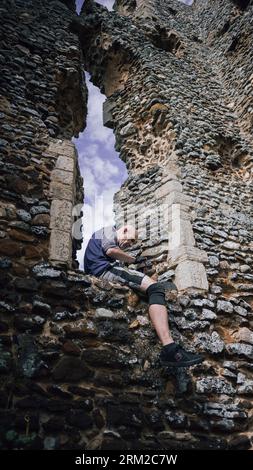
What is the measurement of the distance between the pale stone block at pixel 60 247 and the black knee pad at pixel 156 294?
905mm

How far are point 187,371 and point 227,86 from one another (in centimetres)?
803

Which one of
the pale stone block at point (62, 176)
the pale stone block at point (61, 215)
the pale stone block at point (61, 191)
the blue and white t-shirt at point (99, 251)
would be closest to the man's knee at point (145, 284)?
the blue and white t-shirt at point (99, 251)

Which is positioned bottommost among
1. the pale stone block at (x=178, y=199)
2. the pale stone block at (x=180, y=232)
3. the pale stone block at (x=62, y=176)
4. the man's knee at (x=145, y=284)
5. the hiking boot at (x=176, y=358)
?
the hiking boot at (x=176, y=358)

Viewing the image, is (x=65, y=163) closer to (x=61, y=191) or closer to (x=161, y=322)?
(x=61, y=191)

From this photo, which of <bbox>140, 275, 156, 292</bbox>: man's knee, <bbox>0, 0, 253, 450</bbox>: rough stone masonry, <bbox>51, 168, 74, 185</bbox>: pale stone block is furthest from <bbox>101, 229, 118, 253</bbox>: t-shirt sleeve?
<bbox>51, 168, 74, 185</bbox>: pale stone block

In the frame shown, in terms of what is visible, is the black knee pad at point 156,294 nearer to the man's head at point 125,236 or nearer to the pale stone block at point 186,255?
the man's head at point 125,236

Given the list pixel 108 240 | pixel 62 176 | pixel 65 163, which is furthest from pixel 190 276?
pixel 65 163

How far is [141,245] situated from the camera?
199 inches

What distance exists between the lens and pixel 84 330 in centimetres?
311

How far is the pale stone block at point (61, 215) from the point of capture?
3769 mm

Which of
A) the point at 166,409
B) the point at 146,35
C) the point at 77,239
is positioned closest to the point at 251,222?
the point at 77,239

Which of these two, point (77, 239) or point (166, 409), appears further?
point (77, 239)

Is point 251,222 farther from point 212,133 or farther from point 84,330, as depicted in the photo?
point 84,330

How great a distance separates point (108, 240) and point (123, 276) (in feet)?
1.52
